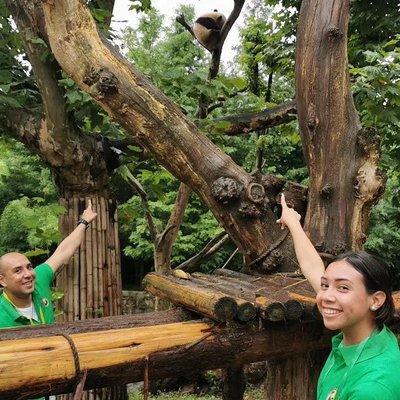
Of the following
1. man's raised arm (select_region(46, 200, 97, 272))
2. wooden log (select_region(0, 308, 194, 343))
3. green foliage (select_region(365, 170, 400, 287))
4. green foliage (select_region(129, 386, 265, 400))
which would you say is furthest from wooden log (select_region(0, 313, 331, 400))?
green foliage (select_region(365, 170, 400, 287))

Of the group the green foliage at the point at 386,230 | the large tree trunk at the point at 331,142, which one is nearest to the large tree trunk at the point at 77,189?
the large tree trunk at the point at 331,142

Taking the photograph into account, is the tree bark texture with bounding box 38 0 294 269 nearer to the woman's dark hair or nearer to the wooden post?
the woman's dark hair

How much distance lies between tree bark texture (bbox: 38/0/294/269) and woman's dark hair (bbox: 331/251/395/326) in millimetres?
1153

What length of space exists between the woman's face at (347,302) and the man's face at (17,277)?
1626 millimetres

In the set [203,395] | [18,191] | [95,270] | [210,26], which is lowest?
[203,395]

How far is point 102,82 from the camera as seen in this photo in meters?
2.75

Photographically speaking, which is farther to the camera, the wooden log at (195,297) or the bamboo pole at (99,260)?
the bamboo pole at (99,260)

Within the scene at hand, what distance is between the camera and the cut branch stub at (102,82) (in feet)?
9.04

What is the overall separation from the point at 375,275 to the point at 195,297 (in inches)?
34.7

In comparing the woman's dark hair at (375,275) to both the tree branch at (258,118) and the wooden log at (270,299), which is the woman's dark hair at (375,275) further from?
the tree branch at (258,118)

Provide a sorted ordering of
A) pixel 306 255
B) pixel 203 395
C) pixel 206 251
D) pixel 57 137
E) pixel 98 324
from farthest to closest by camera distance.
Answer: pixel 203 395, pixel 206 251, pixel 57 137, pixel 306 255, pixel 98 324

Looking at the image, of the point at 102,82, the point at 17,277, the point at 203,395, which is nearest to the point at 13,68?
the point at 102,82

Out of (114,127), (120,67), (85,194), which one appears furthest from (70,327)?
(114,127)

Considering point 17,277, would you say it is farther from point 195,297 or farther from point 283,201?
point 283,201
